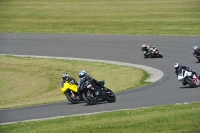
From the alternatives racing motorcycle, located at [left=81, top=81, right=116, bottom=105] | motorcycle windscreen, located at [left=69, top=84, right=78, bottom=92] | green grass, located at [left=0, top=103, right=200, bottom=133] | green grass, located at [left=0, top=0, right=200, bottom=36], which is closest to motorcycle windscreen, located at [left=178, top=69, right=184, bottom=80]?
racing motorcycle, located at [left=81, top=81, right=116, bottom=105]

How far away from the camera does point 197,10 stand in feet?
→ 178

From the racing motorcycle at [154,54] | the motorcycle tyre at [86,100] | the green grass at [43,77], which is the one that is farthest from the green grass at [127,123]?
the racing motorcycle at [154,54]

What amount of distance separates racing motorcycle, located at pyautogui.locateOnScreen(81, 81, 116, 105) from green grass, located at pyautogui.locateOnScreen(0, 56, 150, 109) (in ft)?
8.78

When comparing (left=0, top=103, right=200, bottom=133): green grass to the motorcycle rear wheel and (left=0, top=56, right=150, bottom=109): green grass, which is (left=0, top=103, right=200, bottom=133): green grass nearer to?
the motorcycle rear wheel

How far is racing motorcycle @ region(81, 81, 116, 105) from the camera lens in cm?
2044

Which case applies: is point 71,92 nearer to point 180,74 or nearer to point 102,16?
point 180,74

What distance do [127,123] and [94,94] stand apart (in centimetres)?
650

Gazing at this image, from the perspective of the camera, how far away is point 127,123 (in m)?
14.1

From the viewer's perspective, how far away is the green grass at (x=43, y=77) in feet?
81.8

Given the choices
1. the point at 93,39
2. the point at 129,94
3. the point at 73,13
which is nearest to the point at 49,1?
the point at 73,13

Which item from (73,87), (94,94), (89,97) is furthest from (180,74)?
(73,87)

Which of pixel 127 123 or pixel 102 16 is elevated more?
pixel 102 16

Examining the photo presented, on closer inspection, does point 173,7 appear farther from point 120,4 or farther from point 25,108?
point 25,108

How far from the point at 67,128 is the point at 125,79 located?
14074mm
